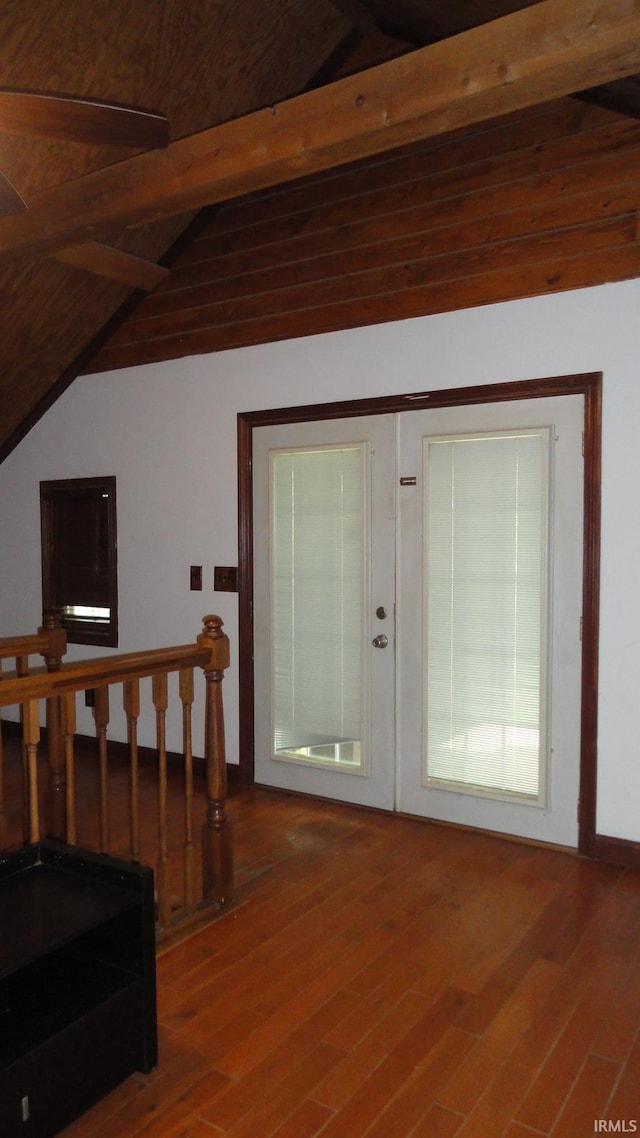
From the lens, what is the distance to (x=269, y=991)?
7.82ft

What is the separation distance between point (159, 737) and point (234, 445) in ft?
6.90

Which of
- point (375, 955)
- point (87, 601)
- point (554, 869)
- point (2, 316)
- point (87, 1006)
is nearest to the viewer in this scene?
point (87, 1006)

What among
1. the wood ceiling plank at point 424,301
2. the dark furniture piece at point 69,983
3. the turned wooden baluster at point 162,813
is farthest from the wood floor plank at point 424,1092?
the wood ceiling plank at point 424,301

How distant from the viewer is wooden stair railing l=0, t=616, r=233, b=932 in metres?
2.26

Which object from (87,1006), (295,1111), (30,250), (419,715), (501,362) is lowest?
(295,1111)

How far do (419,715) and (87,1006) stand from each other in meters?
2.18

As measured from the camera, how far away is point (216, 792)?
2881 millimetres

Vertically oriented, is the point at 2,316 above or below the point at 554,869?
above

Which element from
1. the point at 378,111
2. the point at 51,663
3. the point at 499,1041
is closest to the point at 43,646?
the point at 51,663

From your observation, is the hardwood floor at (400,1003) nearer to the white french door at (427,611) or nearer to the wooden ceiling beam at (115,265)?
the white french door at (427,611)

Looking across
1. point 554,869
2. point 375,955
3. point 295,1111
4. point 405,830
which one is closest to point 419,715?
point 405,830

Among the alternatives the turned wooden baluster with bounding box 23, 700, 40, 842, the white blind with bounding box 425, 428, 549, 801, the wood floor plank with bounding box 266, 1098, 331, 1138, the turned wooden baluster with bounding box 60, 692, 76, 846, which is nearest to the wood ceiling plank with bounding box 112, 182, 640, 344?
the white blind with bounding box 425, 428, 549, 801

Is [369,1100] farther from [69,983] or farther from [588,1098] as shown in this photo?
[69,983]

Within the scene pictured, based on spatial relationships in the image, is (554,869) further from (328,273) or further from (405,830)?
(328,273)
